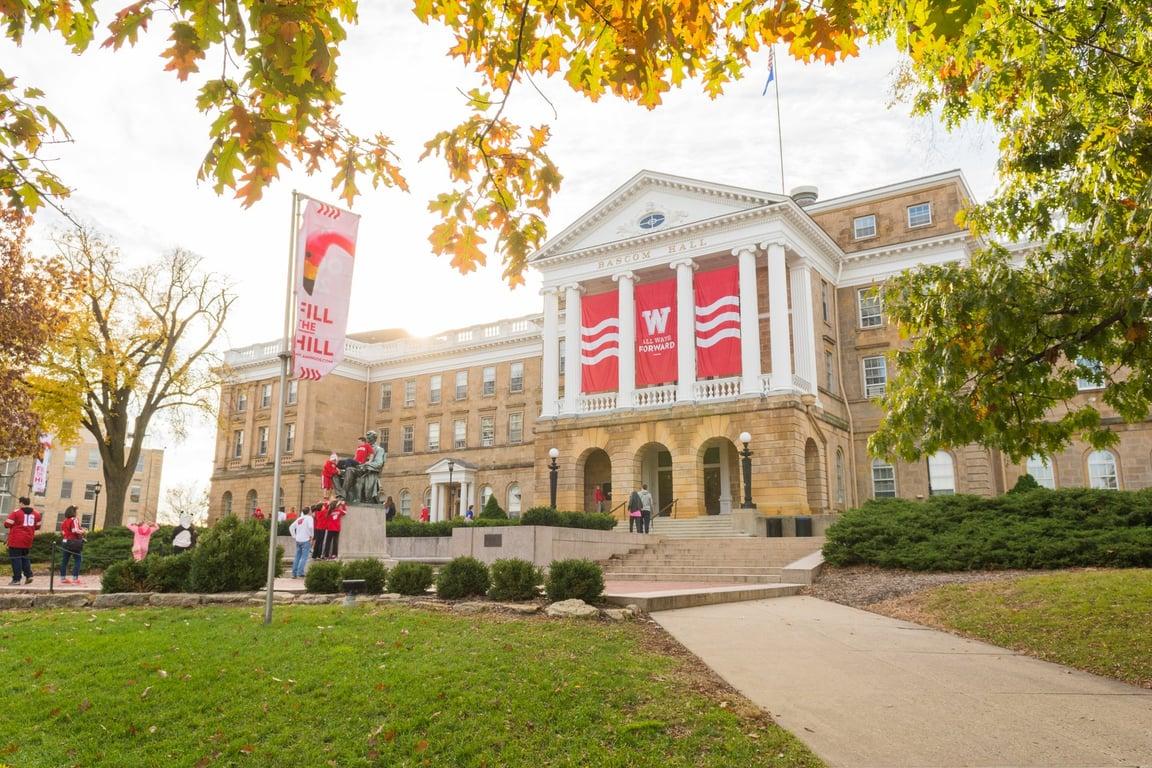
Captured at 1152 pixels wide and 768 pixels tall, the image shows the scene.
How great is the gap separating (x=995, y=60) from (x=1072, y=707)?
613 centimetres

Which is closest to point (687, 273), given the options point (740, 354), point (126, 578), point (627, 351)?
point (627, 351)

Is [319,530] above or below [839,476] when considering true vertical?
below

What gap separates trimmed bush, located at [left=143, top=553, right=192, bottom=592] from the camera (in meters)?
13.8

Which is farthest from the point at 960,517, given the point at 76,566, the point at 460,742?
the point at 76,566

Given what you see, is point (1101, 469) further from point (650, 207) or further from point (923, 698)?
point (923, 698)

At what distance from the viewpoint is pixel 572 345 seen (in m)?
38.9

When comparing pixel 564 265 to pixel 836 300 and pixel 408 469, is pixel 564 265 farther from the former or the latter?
pixel 408 469

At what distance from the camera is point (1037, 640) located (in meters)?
9.94

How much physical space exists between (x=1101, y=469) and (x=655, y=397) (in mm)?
18637

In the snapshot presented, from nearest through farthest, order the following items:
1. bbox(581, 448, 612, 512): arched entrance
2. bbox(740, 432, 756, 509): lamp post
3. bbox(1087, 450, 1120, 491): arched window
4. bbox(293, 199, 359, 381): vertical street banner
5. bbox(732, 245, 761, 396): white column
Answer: bbox(293, 199, 359, 381): vertical street banner, bbox(740, 432, 756, 509): lamp post, bbox(1087, 450, 1120, 491): arched window, bbox(732, 245, 761, 396): white column, bbox(581, 448, 612, 512): arched entrance

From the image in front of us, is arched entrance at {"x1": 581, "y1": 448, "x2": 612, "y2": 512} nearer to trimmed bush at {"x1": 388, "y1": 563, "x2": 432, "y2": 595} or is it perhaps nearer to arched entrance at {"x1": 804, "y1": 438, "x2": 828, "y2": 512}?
arched entrance at {"x1": 804, "y1": 438, "x2": 828, "y2": 512}

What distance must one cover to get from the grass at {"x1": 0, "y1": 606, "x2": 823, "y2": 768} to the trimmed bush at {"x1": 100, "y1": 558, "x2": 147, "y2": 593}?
3989 millimetres

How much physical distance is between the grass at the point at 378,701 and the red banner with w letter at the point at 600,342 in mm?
26651

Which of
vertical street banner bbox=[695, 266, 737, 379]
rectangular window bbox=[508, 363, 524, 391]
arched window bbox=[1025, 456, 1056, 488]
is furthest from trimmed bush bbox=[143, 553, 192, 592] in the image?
rectangular window bbox=[508, 363, 524, 391]
